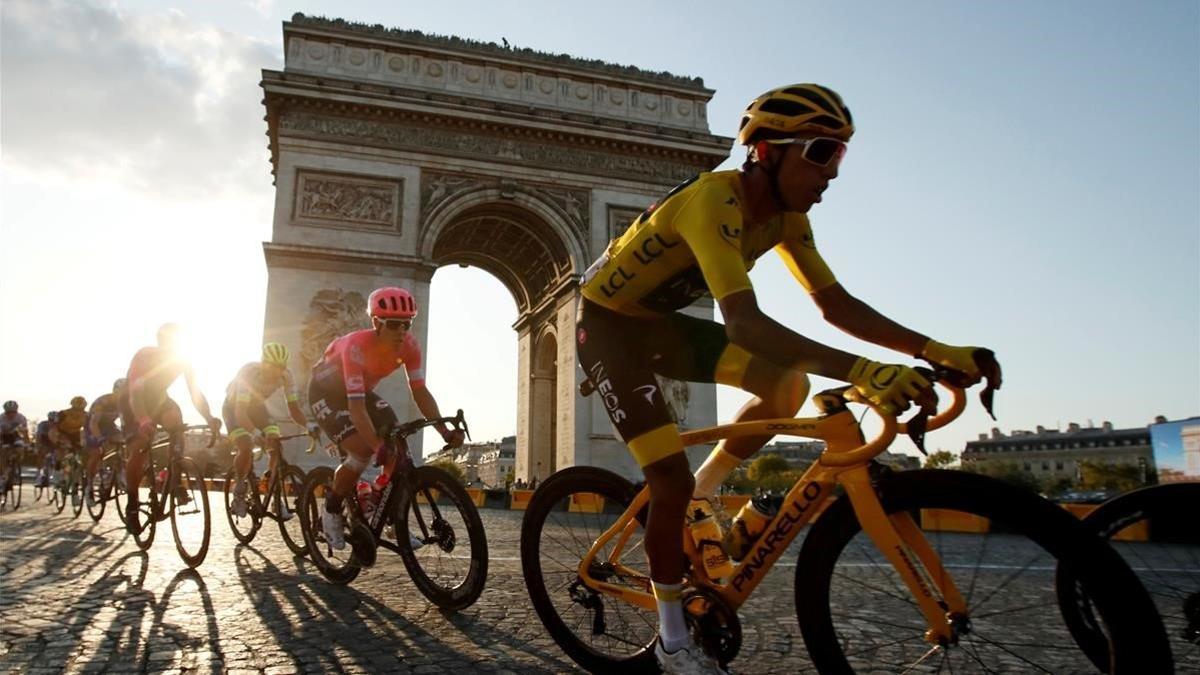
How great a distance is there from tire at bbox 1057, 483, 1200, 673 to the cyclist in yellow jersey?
1.56 ft

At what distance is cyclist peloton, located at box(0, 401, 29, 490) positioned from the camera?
1095cm

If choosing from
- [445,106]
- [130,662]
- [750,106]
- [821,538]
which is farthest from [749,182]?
[445,106]

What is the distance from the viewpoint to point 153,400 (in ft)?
20.5

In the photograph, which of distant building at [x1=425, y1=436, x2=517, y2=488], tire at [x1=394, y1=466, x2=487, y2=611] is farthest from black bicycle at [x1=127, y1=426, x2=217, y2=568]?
distant building at [x1=425, y1=436, x2=517, y2=488]

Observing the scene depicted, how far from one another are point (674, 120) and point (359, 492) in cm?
2127

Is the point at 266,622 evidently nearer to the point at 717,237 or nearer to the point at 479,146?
the point at 717,237

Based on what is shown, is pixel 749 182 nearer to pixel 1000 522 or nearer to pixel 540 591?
pixel 1000 522

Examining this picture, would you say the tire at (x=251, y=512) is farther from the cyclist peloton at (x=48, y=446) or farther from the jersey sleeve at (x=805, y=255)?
the cyclist peloton at (x=48, y=446)

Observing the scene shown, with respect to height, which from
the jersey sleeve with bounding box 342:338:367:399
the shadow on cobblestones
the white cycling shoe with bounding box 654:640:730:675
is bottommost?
the shadow on cobblestones

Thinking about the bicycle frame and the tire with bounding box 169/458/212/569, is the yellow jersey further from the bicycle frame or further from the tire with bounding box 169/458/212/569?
the tire with bounding box 169/458/212/569

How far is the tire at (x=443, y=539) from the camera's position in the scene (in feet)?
12.5

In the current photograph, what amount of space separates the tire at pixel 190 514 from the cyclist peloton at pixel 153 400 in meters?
0.28

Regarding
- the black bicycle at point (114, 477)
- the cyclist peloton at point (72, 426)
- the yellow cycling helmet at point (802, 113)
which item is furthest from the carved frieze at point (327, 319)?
the yellow cycling helmet at point (802, 113)

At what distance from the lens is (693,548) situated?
8.32 feet
